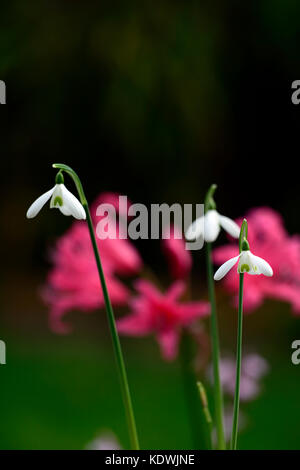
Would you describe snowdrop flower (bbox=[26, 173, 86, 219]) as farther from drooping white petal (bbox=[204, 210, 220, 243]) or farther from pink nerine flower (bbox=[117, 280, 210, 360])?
pink nerine flower (bbox=[117, 280, 210, 360])

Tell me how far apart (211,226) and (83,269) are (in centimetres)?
20

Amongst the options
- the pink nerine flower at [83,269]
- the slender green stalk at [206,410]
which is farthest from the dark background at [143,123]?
the slender green stalk at [206,410]

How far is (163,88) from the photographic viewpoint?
1.71 metres

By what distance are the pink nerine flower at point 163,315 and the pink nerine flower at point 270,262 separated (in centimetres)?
3

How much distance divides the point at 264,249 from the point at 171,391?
3.06ft

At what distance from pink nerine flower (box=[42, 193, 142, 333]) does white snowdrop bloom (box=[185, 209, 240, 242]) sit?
147 millimetres

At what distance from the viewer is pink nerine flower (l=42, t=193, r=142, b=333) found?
436mm

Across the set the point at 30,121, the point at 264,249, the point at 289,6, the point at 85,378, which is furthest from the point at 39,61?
the point at 264,249

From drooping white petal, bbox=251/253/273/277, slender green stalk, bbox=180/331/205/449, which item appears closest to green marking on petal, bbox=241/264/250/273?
drooping white petal, bbox=251/253/273/277

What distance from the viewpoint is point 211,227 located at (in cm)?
27

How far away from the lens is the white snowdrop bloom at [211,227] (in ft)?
0.88

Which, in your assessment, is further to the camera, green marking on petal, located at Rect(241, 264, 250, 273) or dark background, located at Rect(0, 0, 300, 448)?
dark background, located at Rect(0, 0, 300, 448)

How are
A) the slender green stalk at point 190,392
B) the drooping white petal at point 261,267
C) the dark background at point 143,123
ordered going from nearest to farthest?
1. the drooping white petal at point 261,267
2. the slender green stalk at point 190,392
3. the dark background at point 143,123

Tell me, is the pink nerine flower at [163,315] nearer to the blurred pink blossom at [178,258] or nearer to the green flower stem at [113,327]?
the blurred pink blossom at [178,258]
